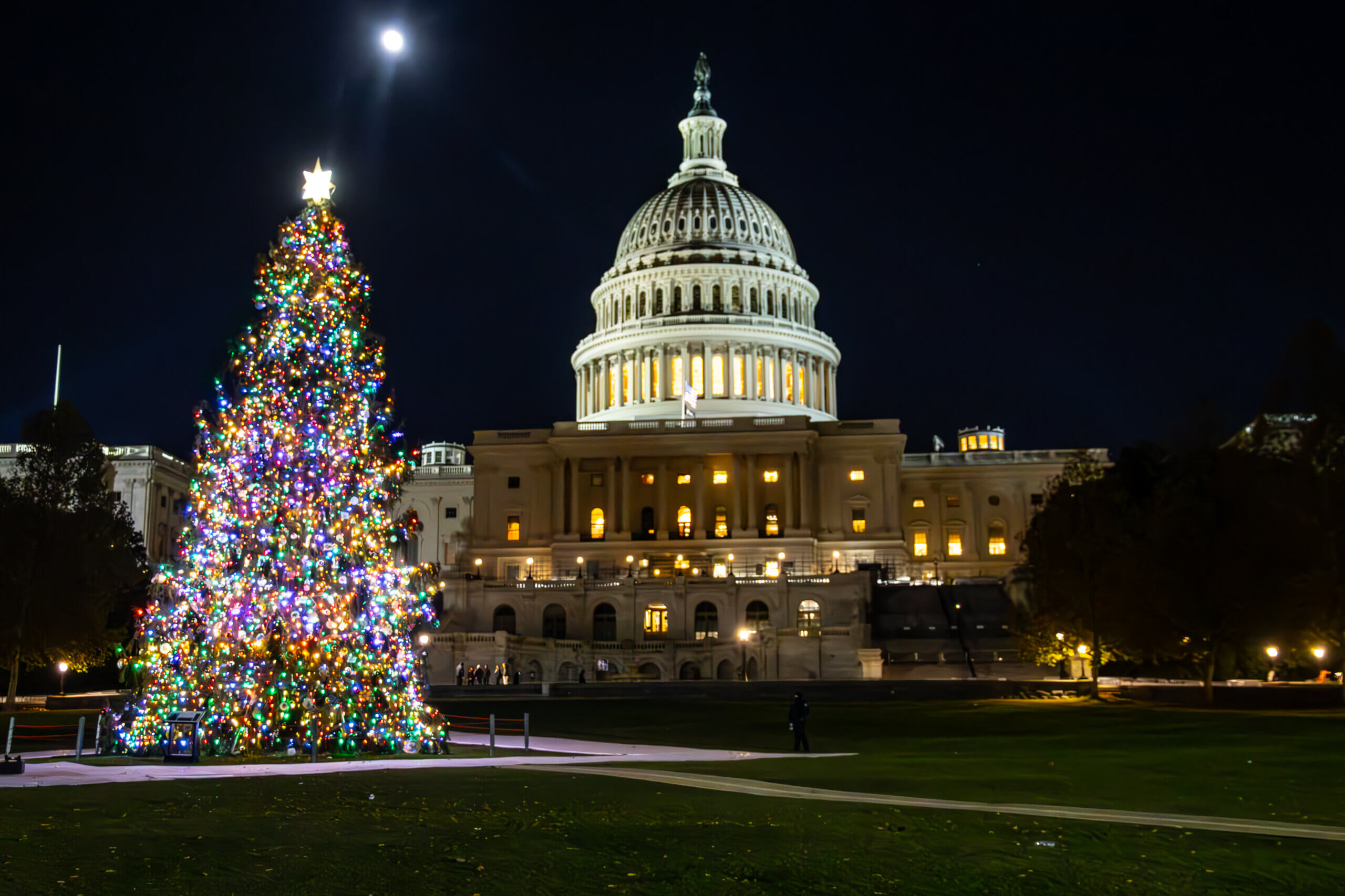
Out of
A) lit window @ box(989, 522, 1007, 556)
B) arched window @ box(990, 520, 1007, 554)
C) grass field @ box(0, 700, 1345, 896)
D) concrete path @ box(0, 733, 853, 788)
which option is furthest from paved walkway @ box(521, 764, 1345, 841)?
arched window @ box(990, 520, 1007, 554)

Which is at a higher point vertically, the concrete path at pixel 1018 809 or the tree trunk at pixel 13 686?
the tree trunk at pixel 13 686

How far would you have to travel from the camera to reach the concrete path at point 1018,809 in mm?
16719

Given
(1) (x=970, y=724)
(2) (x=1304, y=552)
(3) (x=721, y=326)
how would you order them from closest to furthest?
(1) (x=970, y=724) < (2) (x=1304, y=552) < (3) (x=721, y=326)

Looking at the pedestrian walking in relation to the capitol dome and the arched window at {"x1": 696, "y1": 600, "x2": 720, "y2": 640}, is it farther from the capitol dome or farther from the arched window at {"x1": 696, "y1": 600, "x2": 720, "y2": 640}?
the capitol dome

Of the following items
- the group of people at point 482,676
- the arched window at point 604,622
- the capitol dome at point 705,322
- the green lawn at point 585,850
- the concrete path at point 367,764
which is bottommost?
the green lawn at point 585,850

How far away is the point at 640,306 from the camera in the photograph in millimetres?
139000

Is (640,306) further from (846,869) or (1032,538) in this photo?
(846,869)

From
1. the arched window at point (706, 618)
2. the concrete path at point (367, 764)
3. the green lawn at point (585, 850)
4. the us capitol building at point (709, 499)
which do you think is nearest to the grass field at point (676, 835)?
the green lawn at point (585, 850)

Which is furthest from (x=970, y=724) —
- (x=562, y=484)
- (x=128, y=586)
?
(x=562, y=484)

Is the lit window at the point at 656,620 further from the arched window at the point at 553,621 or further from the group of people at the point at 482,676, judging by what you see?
the group of people at the point at 482,676

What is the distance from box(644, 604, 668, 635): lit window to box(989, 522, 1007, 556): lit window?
46.9m

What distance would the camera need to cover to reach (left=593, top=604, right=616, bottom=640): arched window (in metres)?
86.1

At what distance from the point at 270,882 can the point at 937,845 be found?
7.21m

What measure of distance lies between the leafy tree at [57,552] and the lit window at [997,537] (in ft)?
271
